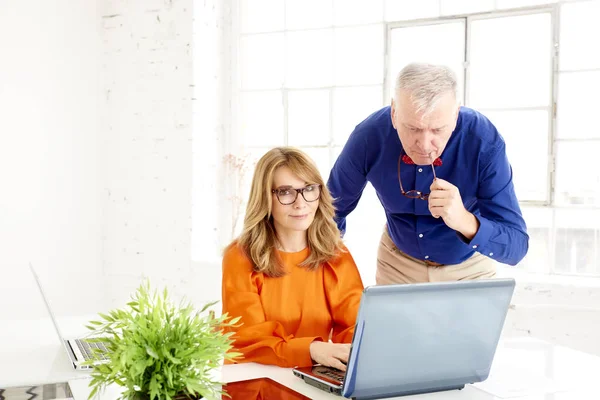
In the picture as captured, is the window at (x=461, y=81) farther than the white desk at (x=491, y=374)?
Yes

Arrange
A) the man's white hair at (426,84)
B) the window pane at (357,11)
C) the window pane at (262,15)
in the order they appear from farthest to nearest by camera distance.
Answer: the window pane at (262,15), the window pane at (357,11), the man's white hair at (426,84)

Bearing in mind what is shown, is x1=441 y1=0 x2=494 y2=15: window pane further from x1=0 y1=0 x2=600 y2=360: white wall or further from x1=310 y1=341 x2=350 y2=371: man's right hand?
x1=310 y1=341 x2=350 y2=371: man's right hand

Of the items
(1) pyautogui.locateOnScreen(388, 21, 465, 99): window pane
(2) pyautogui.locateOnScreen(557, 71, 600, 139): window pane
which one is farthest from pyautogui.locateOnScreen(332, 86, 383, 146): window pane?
(2) pyautogui.locateOnScreen(557, 71, 600, 139): window pane

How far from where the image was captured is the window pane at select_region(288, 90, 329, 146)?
409 centimetres

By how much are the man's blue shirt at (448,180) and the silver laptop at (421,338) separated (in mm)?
597

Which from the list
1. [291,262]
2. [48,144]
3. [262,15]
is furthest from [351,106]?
[291,262]

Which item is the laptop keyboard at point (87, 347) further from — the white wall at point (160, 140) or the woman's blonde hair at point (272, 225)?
the white wall at point (160, 140)

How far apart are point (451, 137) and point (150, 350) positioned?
1388 mm

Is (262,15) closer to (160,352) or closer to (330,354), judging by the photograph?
(330,354)

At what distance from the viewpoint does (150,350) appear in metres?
1.16

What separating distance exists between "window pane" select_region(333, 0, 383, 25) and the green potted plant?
9.89 ft

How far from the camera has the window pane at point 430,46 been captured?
3.69 m

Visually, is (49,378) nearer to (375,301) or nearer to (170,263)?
(375,301)

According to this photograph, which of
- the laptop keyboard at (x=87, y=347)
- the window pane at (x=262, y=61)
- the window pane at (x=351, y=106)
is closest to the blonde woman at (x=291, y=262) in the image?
the laptop keyboard at (x=87, y=347)
